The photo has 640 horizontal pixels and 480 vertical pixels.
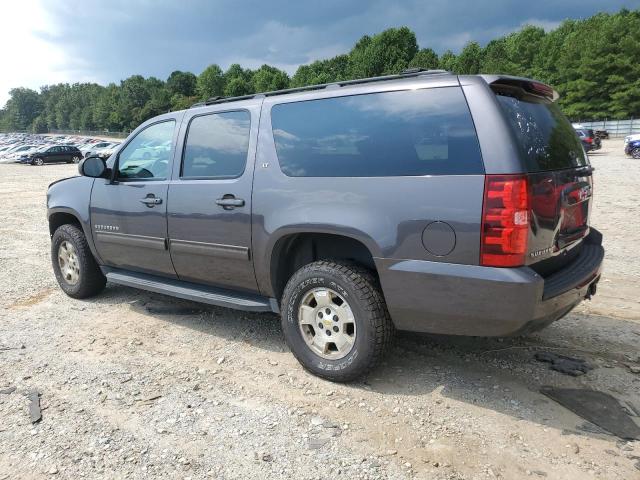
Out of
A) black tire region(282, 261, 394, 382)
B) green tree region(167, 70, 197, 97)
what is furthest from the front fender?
green tree region(167, 70, 197, 97)

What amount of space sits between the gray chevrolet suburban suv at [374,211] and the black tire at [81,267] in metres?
1.04

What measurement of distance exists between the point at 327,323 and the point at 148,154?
8.05 feet

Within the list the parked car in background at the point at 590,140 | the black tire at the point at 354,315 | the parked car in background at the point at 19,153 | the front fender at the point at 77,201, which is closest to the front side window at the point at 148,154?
the front fender at the point at 77,201

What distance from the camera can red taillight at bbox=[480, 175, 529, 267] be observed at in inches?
108

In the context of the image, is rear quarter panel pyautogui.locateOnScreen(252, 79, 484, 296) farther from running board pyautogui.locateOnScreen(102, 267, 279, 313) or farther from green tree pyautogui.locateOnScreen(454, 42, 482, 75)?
green tree pyautogui.locateOnScreen(454, 42, 482, 75)

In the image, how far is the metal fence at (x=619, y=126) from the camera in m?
52.4

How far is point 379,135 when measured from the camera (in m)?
3.21

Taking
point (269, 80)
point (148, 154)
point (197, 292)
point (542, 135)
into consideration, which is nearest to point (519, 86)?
point (542, 135)

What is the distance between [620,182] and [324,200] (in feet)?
46.4

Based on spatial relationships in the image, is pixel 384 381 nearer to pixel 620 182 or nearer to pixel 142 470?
pixel 142 470

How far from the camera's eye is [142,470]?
2.63 m

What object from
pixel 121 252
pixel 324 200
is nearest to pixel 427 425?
pixel 324 200

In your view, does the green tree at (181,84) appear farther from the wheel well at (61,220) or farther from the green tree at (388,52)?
the wheel well at (61,220)

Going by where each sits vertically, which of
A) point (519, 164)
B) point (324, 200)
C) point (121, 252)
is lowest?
point (121, 252)
